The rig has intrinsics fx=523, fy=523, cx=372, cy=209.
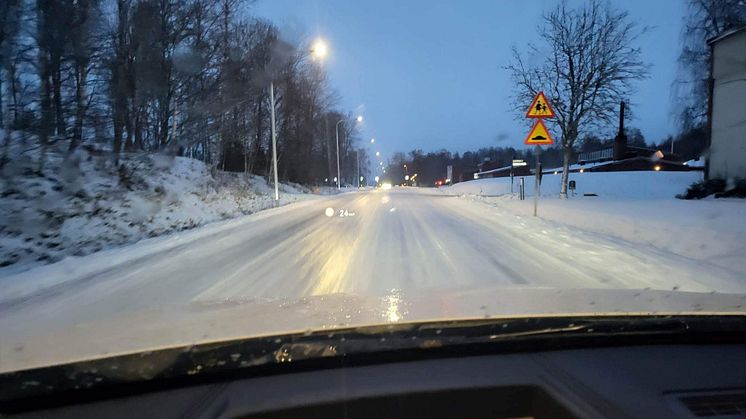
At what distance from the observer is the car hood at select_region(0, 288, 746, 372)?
2.70m

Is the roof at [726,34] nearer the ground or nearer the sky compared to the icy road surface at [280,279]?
nearer the sky

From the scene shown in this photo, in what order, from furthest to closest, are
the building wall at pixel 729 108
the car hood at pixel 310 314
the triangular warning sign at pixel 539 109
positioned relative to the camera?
the building wall at pixel 729 108 < the triangular warning sign at pixel 539 109 < the car hood at pixel 310 314

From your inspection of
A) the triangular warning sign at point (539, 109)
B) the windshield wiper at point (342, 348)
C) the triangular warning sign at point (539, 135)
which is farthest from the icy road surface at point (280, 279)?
the triangular warning sign at point (539, 109)

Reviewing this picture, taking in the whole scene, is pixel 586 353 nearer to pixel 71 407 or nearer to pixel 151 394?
pixel 151 394

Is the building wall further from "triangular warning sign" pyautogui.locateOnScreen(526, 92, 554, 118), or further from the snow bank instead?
the snow bank

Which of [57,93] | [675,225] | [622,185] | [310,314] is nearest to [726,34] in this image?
[675,225]

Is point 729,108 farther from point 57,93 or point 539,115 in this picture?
point 57,93

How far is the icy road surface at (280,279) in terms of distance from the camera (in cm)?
308

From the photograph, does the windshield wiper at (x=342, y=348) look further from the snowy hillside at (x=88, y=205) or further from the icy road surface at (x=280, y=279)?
the snowy hillside at (x=88, y=205)

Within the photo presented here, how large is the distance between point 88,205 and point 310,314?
1336cm

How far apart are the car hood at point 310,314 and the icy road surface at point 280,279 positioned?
0.02 meters

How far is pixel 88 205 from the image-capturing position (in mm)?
14430

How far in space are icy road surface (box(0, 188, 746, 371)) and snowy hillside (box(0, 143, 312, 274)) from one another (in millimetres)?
1146

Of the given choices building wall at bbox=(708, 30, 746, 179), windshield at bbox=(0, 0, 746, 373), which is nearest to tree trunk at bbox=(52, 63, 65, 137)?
windshield at bbox=(0, 0, 746, 373)
